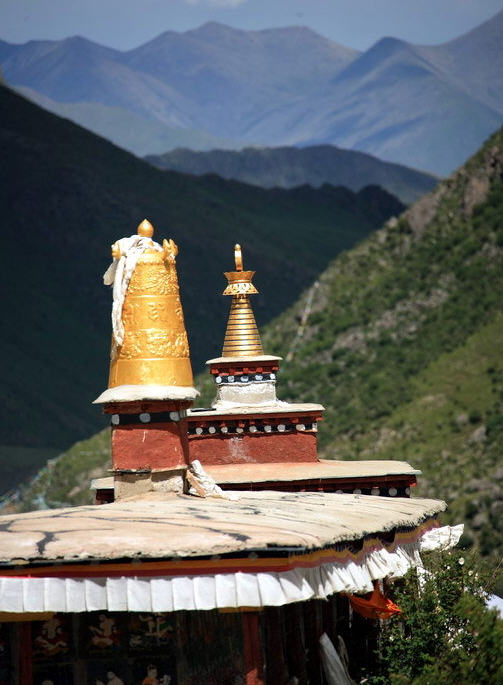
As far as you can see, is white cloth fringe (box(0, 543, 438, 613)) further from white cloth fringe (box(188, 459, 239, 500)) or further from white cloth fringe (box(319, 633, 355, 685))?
white cloth fringe (box(188, 459, 239, 500))

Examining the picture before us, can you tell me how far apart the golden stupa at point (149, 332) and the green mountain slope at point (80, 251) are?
2727 inches

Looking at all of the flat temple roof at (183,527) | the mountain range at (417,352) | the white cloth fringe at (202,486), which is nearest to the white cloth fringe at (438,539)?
the flat temple roof at (183,527)

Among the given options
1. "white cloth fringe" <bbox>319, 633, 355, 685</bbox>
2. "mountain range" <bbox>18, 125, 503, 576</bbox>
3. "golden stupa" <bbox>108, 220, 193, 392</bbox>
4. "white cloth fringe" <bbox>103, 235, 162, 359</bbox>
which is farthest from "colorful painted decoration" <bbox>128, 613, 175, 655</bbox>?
"mountain range" <bbox>18, 125, 503, 576</bbox>

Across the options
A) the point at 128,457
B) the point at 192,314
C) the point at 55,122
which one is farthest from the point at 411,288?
the point at 55,122

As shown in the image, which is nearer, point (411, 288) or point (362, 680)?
point (362, 680)

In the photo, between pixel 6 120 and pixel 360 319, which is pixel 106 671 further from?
pixel 6 120

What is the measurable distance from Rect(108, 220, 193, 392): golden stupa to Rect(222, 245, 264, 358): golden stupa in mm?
8955

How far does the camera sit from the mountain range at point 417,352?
184ft

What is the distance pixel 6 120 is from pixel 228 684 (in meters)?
110

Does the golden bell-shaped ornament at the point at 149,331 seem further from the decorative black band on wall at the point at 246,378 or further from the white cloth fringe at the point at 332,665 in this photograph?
the decorative black band on wall at the point at 246,378

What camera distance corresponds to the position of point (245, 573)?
16.4 m

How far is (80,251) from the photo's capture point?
11631 cm

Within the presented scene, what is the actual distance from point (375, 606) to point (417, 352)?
A: 46.5 meters

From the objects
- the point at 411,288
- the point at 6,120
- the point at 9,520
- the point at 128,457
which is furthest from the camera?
the point at 6,120
